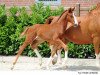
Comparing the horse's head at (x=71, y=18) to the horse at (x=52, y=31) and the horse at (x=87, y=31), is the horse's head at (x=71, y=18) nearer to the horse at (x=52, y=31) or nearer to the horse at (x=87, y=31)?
the horse at (x=52, y=31)

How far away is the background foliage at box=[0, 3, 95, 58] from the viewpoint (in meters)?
14.4

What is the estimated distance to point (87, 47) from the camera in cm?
1433

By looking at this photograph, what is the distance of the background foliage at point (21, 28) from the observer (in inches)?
568

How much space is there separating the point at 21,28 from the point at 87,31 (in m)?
3.51

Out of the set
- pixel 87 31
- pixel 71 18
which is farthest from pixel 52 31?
pixel 87 31

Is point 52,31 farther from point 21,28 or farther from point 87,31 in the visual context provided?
point 21,28

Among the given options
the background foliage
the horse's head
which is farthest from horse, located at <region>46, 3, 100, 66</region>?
the background foliage

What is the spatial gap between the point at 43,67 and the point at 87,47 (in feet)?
10.1

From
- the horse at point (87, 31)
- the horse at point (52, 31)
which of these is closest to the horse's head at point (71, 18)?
the horse at point (52, 31)

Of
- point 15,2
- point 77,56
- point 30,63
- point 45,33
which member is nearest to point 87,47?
point 77,56

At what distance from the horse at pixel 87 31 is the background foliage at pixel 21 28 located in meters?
2.41

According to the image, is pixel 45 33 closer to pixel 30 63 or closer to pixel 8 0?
pixel 30 63

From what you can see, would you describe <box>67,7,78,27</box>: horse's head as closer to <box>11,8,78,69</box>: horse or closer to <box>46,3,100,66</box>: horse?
Answer: <box>11,8,78,69</box>: horse

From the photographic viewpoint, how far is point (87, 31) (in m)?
11.7
